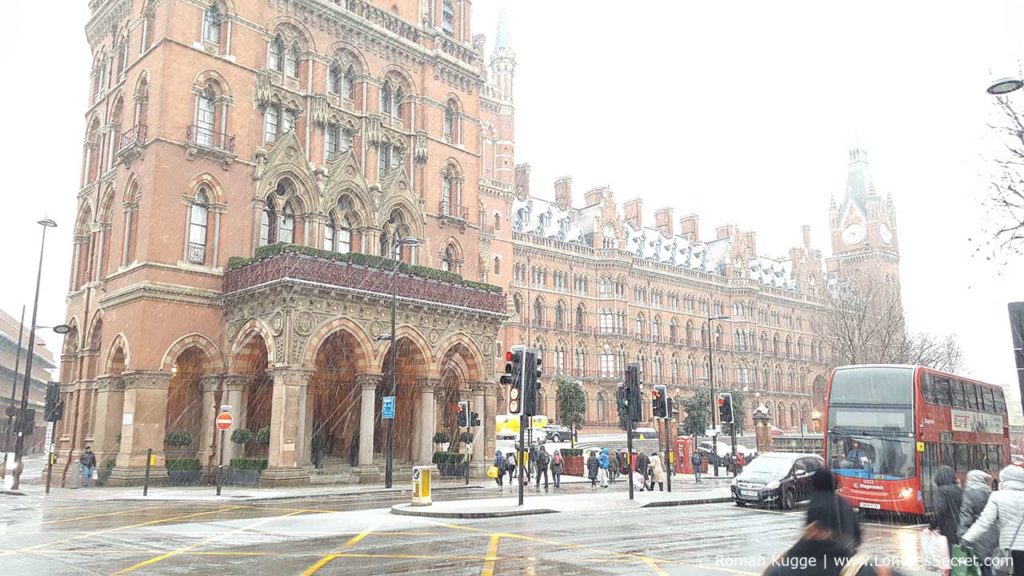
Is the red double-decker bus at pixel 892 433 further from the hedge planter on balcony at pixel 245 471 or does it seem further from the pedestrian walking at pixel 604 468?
the hedge planter on balcony at pixel 245 471

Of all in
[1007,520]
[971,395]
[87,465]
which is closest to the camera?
[1007,520]

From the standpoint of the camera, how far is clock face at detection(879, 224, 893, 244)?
107381 millimetres

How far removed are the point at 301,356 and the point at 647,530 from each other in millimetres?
17716

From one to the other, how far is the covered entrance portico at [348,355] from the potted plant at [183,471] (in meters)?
2.83

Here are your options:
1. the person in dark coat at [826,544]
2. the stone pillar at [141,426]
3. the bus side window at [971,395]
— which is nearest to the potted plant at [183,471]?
the stone pillar at [141,426]

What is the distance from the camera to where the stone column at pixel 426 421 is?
33.6 meters

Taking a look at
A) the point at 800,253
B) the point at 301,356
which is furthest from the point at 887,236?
the point at 301,356

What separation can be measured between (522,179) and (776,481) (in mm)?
60205

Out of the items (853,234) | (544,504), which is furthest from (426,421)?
(853,234)

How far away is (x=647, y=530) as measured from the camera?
15789 millimetres

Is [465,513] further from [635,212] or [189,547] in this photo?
[635,212]

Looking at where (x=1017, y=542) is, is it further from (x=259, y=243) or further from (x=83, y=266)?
(x=83, y=266)

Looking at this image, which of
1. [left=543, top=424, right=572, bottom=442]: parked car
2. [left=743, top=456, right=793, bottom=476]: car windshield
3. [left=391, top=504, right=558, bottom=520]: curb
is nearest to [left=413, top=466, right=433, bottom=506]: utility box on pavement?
[left=391, top=504, right=558, bottom=520]: curb

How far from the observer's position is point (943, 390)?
2098cm
